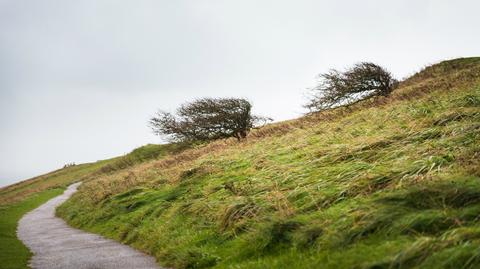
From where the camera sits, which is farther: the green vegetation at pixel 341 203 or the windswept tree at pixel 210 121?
the windswept tree at pixel 210 121

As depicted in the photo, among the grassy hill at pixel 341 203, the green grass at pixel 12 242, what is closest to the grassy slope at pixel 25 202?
the green grass at pixel 12 242

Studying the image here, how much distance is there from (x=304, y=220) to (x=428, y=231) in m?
2.68

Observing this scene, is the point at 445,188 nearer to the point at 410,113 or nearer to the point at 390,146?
the point at 390,146

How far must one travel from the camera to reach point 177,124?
3064cm

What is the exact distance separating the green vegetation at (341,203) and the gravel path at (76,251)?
61cm

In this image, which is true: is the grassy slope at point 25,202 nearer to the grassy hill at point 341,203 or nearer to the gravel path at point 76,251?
the gravel path at point 76,251

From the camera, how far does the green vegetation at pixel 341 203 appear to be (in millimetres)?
6285

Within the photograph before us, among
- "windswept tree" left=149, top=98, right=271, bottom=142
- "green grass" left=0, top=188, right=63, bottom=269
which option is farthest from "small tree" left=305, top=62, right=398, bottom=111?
"green grass" left=0, top=188, right=63, bottom=269

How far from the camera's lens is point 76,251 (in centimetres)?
1367

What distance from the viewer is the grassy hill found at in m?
6.29

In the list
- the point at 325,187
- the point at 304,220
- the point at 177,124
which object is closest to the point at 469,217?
the point at 304,220

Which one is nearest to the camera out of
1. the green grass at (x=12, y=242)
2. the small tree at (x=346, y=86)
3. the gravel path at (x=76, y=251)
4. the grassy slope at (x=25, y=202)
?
the gravel path at (x=76, y=251)

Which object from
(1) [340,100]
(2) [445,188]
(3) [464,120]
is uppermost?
(1) [340,100]

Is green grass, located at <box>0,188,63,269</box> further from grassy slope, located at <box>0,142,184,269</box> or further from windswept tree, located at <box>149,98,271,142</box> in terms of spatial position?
windswept tree, located at <box>149,98,271,142</box>
